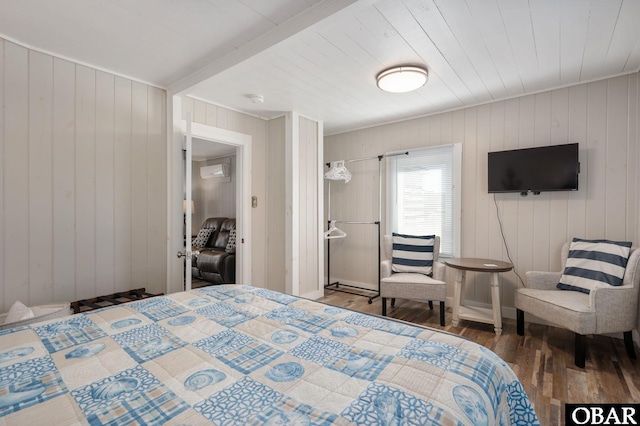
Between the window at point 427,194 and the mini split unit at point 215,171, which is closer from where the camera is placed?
the window at point 427,194

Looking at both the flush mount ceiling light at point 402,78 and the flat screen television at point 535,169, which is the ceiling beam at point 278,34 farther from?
the flat screen television at point 535,169

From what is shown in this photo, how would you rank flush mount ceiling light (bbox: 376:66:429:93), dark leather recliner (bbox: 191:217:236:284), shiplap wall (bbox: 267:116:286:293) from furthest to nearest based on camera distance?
dark leather recliner (bbox: 191:217:236:284), shiplap wall (bbox: 267:116:286:293), flush mount ceiling light (bbox: 376:66:429:93)

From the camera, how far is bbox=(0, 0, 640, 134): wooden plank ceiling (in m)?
1.85

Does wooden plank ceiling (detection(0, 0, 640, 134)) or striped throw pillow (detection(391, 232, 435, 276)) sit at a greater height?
wooden plank ceiling (detection(0, 0, 640, 134))

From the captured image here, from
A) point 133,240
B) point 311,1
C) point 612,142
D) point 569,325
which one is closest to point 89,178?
point 133,240

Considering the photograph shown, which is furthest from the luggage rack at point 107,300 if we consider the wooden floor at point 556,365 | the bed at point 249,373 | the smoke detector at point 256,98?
the wooden floor at point 556,365

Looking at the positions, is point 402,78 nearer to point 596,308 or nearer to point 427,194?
point 427,194

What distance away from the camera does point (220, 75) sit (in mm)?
2500

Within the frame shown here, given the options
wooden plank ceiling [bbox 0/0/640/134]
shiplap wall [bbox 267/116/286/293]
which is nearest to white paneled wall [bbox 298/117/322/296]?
shiplap wall [bbox 267/116/286/293]

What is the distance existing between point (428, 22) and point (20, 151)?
9.60ft

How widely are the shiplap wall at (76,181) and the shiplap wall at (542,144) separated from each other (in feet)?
9.97

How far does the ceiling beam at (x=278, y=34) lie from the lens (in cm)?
172

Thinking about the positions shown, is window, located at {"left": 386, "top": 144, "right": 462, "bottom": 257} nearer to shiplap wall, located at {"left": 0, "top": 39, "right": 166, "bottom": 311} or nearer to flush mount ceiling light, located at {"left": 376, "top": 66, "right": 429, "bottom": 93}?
flush mount ceiling light, located at {"left": 376, "top": 66, "right": 429, "bottom": 93}

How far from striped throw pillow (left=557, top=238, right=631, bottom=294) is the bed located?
227 centimetres
